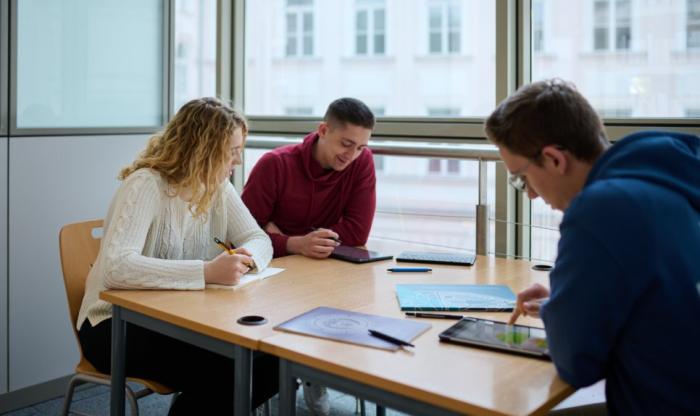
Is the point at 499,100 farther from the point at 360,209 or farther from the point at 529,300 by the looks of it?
the point at 529,300

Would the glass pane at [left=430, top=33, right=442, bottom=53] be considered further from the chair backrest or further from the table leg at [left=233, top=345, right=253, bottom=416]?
the table leg at [left=233, top=345, right=253, bottom=416]

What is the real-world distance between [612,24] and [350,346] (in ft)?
6.19

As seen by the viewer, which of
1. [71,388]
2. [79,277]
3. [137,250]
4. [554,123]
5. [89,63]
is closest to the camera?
[554,123]

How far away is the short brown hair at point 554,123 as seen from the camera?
1.34 meters

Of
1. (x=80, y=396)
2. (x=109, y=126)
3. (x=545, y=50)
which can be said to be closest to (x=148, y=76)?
(x=109, y=126)

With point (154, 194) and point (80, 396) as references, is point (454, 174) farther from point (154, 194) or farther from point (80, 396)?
point (80, 396)

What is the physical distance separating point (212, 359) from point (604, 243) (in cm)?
125

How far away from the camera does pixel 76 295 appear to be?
220 cm

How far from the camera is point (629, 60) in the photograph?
2.72 m

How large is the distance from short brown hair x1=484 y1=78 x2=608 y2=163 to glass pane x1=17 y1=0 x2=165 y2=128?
2280 mm

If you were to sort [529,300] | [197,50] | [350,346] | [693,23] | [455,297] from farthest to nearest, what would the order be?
[197,50] < [693,23] < [455,297] < [529,300] < [350,346]

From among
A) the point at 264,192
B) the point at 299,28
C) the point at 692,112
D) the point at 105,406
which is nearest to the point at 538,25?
the point at 692,112

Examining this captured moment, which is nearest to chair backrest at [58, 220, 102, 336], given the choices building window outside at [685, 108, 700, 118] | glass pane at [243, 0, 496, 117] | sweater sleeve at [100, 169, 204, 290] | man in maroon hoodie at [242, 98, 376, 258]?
sweater sleeve at [100, 169, 204, 290]

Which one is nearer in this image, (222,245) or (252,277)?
(252,277)
